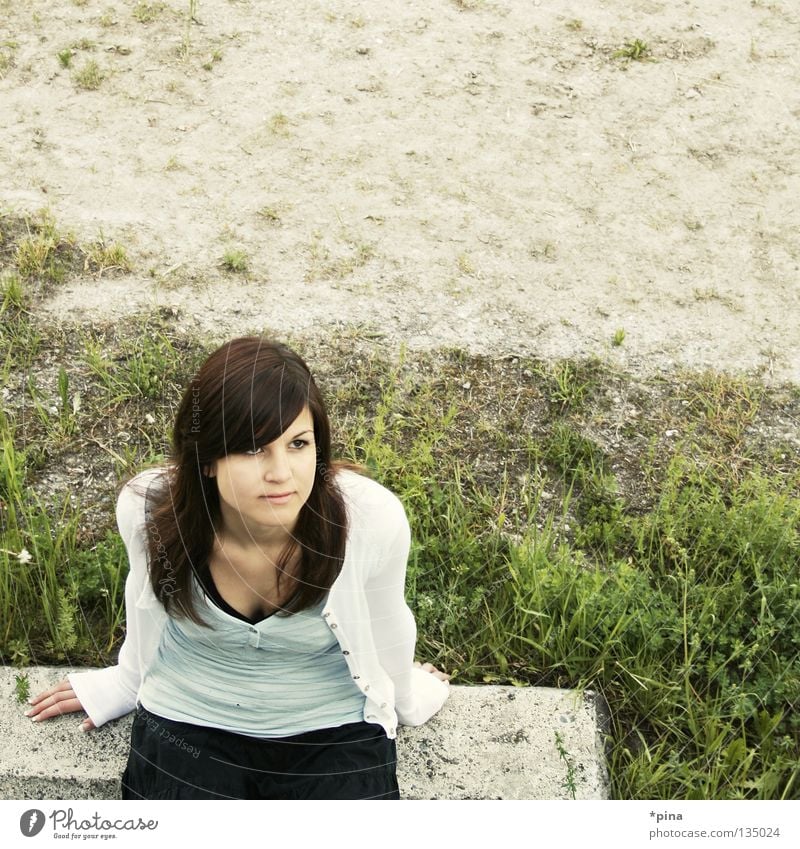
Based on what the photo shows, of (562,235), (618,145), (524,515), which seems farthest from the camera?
(618,145)

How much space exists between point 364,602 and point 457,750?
0.43 meters

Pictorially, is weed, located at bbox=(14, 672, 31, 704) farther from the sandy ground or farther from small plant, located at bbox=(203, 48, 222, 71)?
small plant, located at bbox=(203, 48, 222, 71)

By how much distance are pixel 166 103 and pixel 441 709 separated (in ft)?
7.18

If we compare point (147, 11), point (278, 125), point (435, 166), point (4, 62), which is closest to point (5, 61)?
point (4, 62)

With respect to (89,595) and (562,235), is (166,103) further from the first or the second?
(89,595)

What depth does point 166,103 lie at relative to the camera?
315cm

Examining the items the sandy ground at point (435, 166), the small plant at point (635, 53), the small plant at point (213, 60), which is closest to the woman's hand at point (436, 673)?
the sandy ground at point (435, 166)

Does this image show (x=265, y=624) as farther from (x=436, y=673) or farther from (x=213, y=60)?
(x=213, y=60)

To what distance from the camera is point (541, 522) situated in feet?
7.57

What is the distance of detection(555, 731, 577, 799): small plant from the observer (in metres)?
1.84

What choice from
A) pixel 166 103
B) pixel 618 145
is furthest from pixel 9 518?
pixel 618 145

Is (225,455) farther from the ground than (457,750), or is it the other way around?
(225,455)

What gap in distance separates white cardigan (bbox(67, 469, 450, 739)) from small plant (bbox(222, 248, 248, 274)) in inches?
45.5

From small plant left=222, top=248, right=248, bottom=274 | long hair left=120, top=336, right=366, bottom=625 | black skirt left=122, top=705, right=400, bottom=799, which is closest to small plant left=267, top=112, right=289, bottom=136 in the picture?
small plant left=222, top=248, right=248, bottom=274
